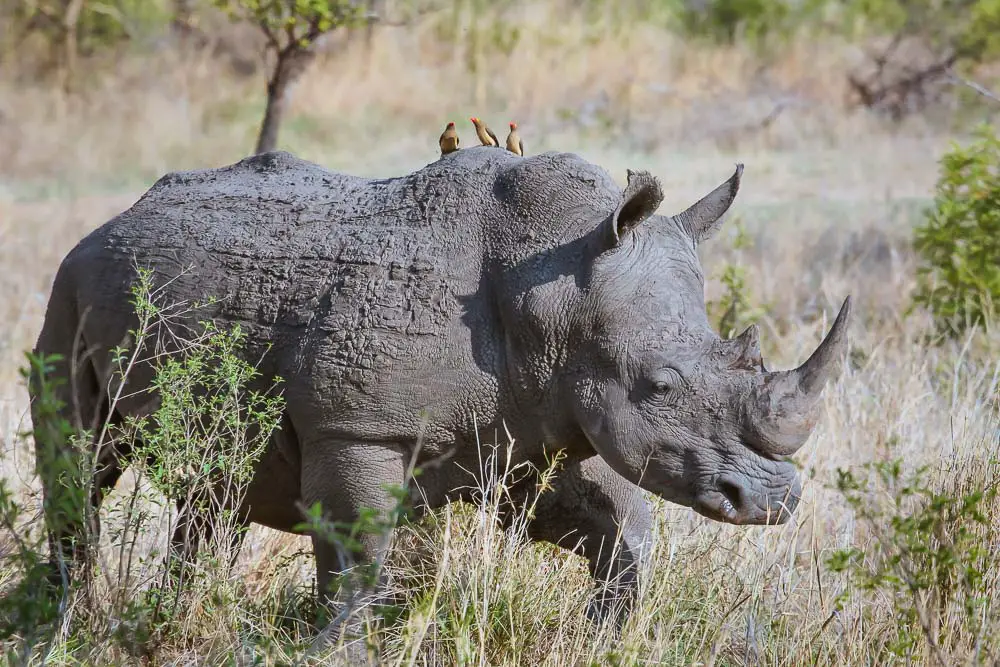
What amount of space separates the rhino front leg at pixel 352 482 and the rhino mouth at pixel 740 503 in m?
0.95

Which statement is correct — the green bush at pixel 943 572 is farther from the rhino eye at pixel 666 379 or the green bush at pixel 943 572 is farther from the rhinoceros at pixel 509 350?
the rhino eye at pixel 666 379

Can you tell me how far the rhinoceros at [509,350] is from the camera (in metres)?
3.99

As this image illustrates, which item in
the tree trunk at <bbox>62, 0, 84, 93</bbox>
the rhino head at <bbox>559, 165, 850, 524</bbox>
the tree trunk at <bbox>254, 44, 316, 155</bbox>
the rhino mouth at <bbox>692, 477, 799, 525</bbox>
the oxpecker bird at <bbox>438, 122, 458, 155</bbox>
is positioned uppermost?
the tree trunk at <bbox>62, 0, 84, 93</bbox>

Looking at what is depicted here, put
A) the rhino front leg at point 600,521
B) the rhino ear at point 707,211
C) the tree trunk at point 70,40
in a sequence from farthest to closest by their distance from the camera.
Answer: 1. the tree trunk at point 70,40
2. the rhino front leg at point 600,521
3. the rhino ear at point 707,211

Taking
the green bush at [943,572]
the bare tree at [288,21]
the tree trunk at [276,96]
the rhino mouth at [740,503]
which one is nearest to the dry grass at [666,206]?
the green bush at [943,572]

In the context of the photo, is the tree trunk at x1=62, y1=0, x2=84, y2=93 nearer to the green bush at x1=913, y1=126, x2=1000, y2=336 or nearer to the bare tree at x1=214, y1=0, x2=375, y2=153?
the bare tree at x1=214, y1=0, x2=375, y2=153

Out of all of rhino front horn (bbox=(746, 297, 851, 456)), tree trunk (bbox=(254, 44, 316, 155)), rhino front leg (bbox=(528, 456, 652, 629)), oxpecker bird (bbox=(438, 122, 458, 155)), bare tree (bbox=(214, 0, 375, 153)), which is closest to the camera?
rhino front horn (bbox=(746, 297, 851, 456))

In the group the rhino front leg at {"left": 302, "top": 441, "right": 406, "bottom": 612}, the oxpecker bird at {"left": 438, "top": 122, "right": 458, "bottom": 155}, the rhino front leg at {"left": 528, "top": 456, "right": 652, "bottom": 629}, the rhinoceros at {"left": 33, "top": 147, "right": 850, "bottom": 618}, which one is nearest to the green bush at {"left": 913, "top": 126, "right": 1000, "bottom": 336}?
the oxpecker bird at {"left": 438, "top": 122, "right": 458, "bottom": 155}

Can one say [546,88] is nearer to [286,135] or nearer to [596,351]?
[286,135]

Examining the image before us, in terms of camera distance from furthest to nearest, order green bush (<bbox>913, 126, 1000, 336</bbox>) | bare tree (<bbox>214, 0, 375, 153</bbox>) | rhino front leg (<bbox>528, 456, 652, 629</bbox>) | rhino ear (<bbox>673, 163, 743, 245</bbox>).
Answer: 1. bare tree (<bbox>214, 0, 375, 153</bbox>)
2. green bush (<bbox>913, 126, 1000, 336</bbox>)
3. rhino front leg (<bbox>528, 456, 652, 629</bbox>)
4. rhino ear (<bbox>673, 163, 743, 245</bbox>)

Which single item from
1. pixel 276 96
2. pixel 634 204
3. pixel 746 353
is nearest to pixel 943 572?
pixel 746 353

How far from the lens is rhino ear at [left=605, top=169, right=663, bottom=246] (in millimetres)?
4020

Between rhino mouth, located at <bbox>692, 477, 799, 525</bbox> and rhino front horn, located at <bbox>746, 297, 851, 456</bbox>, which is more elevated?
rhino front horn, located at <bbox>746, 297, 851, 456</bbox>

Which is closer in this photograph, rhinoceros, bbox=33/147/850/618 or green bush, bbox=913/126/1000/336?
rhinoceros, bbox=33/147/850/618
